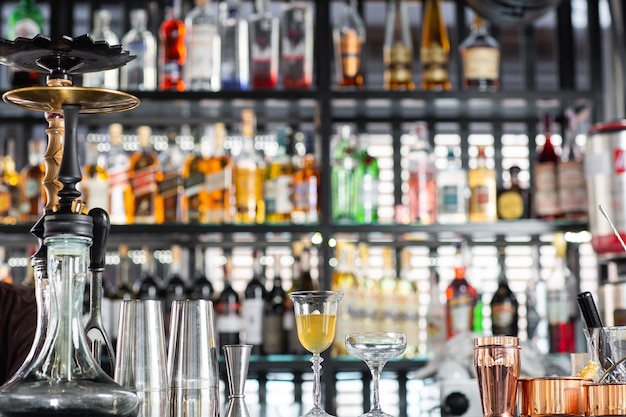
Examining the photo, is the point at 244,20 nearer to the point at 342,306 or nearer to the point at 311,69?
the point at 311,69

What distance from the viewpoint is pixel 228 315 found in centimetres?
283

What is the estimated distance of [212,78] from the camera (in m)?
2.81

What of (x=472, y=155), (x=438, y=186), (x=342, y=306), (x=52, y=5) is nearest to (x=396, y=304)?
(x=342, y=306)

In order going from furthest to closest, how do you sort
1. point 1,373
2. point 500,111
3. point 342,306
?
1. point 500,111
2. point 342,306
3. point 1,373

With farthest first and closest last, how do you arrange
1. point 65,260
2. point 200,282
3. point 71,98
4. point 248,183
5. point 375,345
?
point 200,282 → point 248,183 → point 375,345 → point 71,98 → point 65,260

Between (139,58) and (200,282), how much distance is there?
68 cm

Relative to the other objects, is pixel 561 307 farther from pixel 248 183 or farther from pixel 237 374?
pixel 237 374

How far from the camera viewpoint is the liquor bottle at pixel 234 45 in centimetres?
284

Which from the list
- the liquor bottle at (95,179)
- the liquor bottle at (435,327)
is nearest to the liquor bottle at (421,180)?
the liquor bottle at (435,327)

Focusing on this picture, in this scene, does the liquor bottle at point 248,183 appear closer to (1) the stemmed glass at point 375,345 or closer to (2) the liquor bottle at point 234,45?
(2) the liquor bottle at point 234,45

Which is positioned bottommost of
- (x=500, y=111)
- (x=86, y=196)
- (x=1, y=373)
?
(x=1, y=373)

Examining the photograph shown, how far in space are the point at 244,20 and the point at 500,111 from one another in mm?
810

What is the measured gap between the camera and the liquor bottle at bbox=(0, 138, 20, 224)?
9.34 ft

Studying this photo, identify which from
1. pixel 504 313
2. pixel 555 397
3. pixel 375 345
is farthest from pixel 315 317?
pixel 504 313
